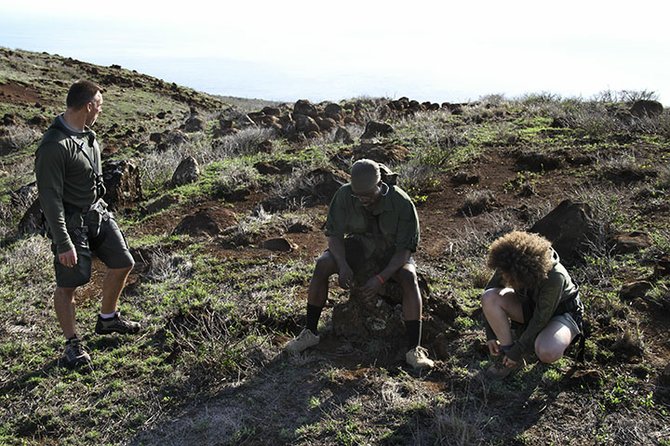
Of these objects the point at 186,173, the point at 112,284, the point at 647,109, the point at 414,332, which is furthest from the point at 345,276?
the point at 647,109

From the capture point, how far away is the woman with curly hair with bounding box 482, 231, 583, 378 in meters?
3.54

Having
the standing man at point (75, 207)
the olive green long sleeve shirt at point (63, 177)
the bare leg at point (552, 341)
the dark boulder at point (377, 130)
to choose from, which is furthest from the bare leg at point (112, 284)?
the dark boulder at point (377, 130)

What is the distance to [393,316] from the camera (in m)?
4.43

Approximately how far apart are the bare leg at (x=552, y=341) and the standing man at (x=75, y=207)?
2.87m

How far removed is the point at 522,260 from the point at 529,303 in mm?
403

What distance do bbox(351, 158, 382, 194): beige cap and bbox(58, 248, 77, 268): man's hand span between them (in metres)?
1.86

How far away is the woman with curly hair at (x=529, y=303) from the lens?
354cm

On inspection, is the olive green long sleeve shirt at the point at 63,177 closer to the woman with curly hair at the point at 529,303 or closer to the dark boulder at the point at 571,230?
the woman with curly hair at the point at 529,303

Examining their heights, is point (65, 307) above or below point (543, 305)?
below

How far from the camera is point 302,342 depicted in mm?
4355

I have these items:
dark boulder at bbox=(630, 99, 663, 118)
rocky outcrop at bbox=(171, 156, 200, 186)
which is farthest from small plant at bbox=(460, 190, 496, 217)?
dark boulder at bbox=(630, 99, 663, 118)

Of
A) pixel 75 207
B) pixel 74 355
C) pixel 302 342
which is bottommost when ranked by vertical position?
pixel 74 355

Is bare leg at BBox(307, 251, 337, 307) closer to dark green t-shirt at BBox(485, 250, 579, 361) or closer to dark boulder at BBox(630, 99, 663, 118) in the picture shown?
dark green t-shirt at BBox(485, 250, 579, 361)

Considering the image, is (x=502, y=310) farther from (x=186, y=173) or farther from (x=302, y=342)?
(x=186, y=173)
